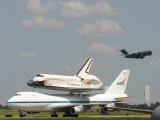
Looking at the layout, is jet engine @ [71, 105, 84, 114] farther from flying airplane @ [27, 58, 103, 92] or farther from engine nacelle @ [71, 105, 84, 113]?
flying airplane @ [27, 58, 103, 92]

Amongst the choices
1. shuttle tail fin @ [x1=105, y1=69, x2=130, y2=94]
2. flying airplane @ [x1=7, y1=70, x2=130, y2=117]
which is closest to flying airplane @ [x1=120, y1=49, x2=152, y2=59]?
flying airplane @ [x1=7, y1=70, x2=130, y2=117]

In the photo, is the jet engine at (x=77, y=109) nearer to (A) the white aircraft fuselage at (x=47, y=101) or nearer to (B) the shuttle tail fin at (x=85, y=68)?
(A) the white aircraft fuselage at (x=47, y=101)

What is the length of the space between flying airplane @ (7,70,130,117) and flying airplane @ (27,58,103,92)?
399 cm

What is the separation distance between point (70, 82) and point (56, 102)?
39.8 feet

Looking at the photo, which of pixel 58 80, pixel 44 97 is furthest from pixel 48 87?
pixel 44 97

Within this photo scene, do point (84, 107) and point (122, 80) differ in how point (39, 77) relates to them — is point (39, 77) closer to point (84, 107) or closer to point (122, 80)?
point (84, 107)

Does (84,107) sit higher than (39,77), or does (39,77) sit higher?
(39,77)

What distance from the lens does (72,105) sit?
104 metres

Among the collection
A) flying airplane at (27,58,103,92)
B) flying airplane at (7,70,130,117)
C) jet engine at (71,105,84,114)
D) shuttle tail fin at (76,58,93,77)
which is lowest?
jet engine at (71,105,84,114)

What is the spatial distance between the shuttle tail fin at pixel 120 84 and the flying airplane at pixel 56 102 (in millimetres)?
4275

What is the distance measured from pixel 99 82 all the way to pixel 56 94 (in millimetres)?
15003

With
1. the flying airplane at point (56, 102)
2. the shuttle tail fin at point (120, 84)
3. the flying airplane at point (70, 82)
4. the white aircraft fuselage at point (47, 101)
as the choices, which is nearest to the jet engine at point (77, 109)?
the flying airplane at point (56, 102)

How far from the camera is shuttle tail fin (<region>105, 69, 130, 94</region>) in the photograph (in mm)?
121000

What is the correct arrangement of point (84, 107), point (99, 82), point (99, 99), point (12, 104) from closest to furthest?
point (12, 104) → point (84, 107) → point (99, 99) → point (99, 82)
